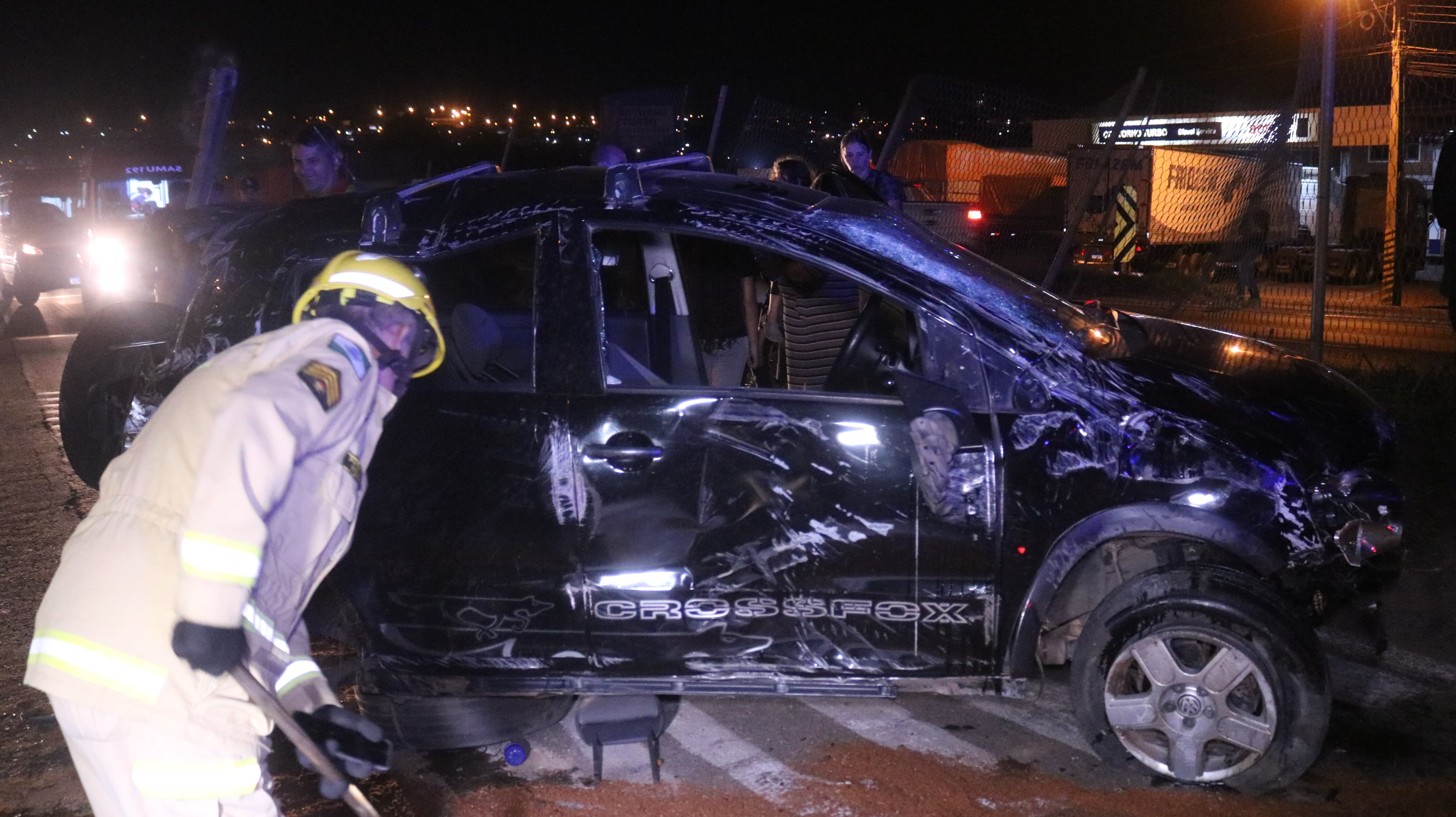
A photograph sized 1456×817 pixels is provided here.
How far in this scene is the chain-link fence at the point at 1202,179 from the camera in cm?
866

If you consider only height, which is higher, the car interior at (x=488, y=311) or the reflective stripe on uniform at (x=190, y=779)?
the car interior at (x=488, y=311)

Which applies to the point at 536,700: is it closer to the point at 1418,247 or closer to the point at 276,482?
the point at 276,482

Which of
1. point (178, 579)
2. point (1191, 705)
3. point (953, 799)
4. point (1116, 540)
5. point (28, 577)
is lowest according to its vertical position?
point (953, 799)

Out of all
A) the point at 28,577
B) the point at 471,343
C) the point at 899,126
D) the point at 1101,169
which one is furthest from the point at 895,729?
the point at 899,126

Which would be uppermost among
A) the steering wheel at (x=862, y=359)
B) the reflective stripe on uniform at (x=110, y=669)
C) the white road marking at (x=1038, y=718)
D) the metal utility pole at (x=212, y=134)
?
the metal utility pole at (x=212, y=134)

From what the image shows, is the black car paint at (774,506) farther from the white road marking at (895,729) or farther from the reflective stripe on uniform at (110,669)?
the reflective stripe on uniform at (110,669)

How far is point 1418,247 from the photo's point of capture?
746 inches

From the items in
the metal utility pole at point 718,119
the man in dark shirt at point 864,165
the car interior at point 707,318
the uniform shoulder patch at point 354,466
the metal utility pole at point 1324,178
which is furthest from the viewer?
the metal utility pole at point 718,119

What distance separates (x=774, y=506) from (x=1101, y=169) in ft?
18.4

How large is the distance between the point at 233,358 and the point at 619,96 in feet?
33.5

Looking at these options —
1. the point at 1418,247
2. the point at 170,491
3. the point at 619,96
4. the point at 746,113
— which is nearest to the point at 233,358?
the point at 170,491

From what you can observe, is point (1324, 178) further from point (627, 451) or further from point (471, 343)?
point (471, 343)

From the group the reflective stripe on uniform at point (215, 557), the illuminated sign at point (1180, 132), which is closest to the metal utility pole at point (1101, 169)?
the illuminated sign at point (1180, 132)

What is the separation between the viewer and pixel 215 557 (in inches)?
80.2
